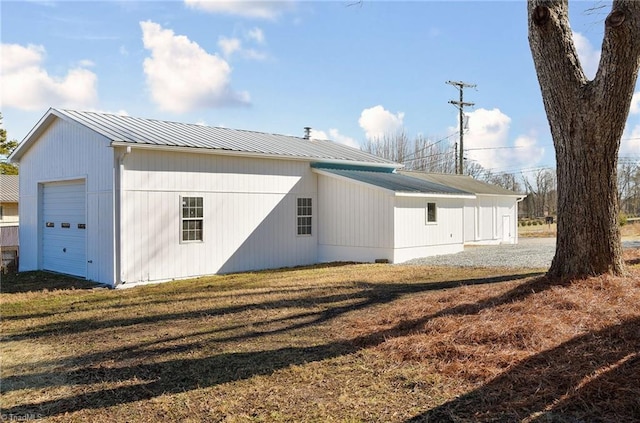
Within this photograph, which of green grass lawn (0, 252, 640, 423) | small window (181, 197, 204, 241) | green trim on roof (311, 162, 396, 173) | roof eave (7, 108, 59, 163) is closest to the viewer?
green grass lawn (0, 252, 640, 423)

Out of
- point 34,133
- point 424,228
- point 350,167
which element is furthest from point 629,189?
point 34,133

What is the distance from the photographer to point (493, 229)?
77.6 feet

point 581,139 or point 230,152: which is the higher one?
point 230,152

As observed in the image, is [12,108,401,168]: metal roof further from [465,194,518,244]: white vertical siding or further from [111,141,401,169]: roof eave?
[465,194,518,244]: white vertical siding

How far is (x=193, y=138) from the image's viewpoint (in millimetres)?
14320

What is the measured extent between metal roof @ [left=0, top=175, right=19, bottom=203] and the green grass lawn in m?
23.7

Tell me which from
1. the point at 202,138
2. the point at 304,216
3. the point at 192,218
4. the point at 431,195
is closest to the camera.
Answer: the point at 192,218

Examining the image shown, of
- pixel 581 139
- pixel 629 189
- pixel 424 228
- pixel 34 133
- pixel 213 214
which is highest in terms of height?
pixel 629 189

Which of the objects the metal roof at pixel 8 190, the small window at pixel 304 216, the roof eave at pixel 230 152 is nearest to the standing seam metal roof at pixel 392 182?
the roof eave at pixel 230 152

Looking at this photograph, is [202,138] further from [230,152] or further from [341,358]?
[341,358]

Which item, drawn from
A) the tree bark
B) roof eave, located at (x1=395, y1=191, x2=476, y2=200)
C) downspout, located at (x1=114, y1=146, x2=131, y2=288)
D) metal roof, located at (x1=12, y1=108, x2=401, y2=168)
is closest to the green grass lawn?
the tree bark

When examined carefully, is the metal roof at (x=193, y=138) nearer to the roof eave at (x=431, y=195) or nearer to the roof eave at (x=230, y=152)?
the roof eave at (x=230, y=152)

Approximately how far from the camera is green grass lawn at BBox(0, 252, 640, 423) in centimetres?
420

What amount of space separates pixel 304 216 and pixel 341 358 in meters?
10.9
